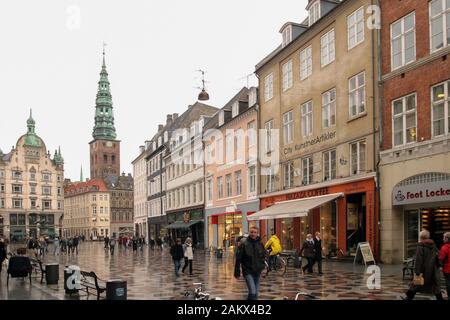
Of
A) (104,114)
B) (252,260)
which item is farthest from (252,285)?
(104,114)

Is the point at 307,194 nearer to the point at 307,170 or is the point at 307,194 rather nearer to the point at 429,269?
the point at 307,170

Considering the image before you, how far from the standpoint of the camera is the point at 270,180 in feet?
119

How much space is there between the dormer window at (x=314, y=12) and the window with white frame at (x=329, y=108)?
4.77m

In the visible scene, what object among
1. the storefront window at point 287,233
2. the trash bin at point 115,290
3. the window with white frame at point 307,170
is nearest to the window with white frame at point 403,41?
the window with white frame at point 307,170

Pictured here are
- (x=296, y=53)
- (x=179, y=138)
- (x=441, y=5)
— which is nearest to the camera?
(x=441, y=5)

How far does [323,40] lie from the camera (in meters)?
30.0

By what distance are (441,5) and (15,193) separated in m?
109

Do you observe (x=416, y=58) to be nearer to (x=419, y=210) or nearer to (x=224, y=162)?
(x=419, y=210)

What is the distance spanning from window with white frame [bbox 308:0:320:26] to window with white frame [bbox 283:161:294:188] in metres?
8.63

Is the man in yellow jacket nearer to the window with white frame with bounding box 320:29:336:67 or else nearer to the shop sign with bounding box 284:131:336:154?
the shop sign with bounding box 284:131:336:154

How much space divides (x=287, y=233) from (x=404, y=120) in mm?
13615

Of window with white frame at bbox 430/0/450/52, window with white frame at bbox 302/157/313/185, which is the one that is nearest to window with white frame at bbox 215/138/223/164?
window with white frame at bbox 302/157/313/185
